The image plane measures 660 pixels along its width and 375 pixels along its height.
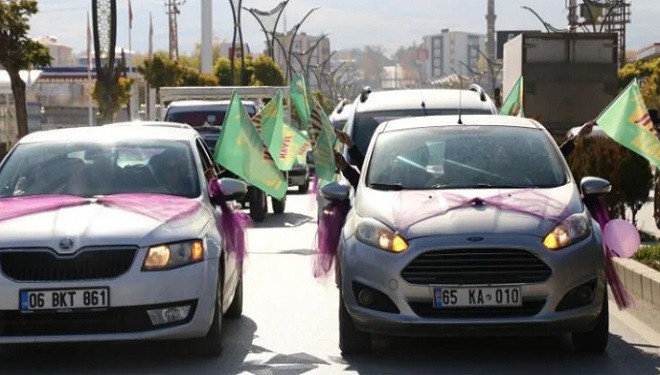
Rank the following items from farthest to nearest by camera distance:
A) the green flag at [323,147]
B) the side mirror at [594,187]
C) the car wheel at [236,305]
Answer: the green flag at [323,147] < the car wheel at [236,305] < the side mirror at [594,187]

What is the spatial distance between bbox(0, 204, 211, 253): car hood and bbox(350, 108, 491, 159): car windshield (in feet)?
19.2

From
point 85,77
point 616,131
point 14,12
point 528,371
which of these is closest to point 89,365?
point 528,371

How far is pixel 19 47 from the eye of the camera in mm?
45531

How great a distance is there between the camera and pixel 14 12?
45438 mm

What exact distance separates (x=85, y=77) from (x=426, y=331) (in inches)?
6746

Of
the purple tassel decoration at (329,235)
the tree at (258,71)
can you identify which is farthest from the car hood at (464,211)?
the tree at (258,71)

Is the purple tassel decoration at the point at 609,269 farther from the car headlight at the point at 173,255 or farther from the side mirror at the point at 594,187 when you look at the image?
the car headlight at the point at 173,255

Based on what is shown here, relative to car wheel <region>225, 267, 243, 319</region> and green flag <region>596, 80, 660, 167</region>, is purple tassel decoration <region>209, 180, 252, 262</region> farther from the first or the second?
green flag <region>596, 80, 660, 167</region>

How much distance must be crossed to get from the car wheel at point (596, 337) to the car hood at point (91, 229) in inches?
94.0

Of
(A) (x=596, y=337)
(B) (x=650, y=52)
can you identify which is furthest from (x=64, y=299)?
(B) (x=650, y=52)

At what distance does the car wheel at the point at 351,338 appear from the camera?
9.57 meters

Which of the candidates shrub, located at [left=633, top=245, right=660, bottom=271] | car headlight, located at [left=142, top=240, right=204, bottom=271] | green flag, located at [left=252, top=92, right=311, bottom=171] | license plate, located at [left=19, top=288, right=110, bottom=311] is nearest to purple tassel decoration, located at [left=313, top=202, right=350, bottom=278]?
car headlight, located at [left=142, top=240, right=204, bottom=271]

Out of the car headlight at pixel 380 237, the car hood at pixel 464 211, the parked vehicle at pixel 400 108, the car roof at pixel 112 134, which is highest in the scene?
the car roof at pixel 112 134

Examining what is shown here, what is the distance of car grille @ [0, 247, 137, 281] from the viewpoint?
8945 mm
